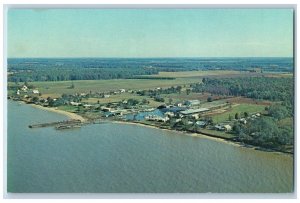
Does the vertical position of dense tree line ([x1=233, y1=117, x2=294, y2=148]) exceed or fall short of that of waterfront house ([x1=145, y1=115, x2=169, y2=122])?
it falls short

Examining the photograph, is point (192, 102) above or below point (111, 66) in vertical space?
below

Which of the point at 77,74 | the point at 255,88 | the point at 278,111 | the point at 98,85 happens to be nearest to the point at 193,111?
the point at 255,88

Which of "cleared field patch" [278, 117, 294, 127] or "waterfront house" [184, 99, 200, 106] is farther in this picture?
"waterfront house" [184, 99, 200, 106]

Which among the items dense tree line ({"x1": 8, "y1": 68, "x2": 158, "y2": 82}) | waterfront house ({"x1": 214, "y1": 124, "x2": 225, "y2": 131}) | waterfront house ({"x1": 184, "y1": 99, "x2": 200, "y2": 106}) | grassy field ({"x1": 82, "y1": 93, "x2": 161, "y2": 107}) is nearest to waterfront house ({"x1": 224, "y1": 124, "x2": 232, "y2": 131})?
waterfront house ({"x1": 214, "y1": 124, "x2": 225, "y2": 131})

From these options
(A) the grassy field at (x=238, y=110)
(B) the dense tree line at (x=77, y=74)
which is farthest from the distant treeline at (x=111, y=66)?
(A) the grassy field at (x=238, y=110)

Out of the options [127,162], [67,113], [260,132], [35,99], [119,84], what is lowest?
[127,162]

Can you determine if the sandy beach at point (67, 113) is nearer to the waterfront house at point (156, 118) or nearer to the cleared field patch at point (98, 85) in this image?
the cleared field patch at point (98, 85)

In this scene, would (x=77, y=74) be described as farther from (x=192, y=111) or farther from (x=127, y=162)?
(x=192, y=111)

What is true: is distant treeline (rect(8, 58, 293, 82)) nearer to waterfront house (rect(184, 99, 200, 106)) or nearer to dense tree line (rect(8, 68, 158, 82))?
dense tree line (rect(8, 68, 158, 82))
